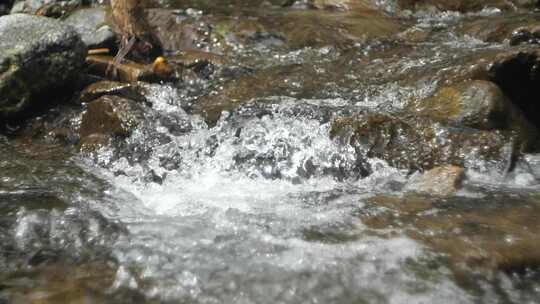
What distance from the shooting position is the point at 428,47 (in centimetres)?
722

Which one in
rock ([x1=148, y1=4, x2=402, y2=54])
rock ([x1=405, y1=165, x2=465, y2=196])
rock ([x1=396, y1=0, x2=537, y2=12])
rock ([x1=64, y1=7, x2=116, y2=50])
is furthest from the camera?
rock ([x1=396, y1=0, x2=537, y2=12])

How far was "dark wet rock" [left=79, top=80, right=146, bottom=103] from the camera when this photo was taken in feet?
19.5

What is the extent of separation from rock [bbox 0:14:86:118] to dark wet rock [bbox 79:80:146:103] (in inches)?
11.7

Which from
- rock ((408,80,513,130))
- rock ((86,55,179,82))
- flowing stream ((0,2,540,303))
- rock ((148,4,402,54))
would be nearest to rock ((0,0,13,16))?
rock ((148,4,402,54))

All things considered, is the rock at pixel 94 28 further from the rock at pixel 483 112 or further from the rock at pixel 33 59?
the rock at pixel 483 112

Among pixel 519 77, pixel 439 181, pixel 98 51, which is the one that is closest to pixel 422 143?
pixel 439 181

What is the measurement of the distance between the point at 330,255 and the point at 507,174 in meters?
2.05

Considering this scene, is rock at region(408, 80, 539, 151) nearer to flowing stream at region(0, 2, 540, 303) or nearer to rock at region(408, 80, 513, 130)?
rock at region(408, 80, 513, 130)

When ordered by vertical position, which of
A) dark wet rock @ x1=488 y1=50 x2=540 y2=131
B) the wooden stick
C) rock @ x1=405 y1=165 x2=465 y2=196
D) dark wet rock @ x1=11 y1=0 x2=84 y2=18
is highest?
dark wet rock @ x1=488 y1=50 x2=540 y2=131

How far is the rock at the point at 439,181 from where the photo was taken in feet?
13.3

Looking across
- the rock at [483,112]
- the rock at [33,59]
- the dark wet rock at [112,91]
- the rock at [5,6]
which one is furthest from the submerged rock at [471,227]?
the rock at [5,6]

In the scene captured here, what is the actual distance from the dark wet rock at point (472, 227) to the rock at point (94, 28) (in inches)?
187

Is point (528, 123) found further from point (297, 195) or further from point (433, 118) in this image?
point (297, 195)

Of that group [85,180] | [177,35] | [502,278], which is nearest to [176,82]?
[177,35]
